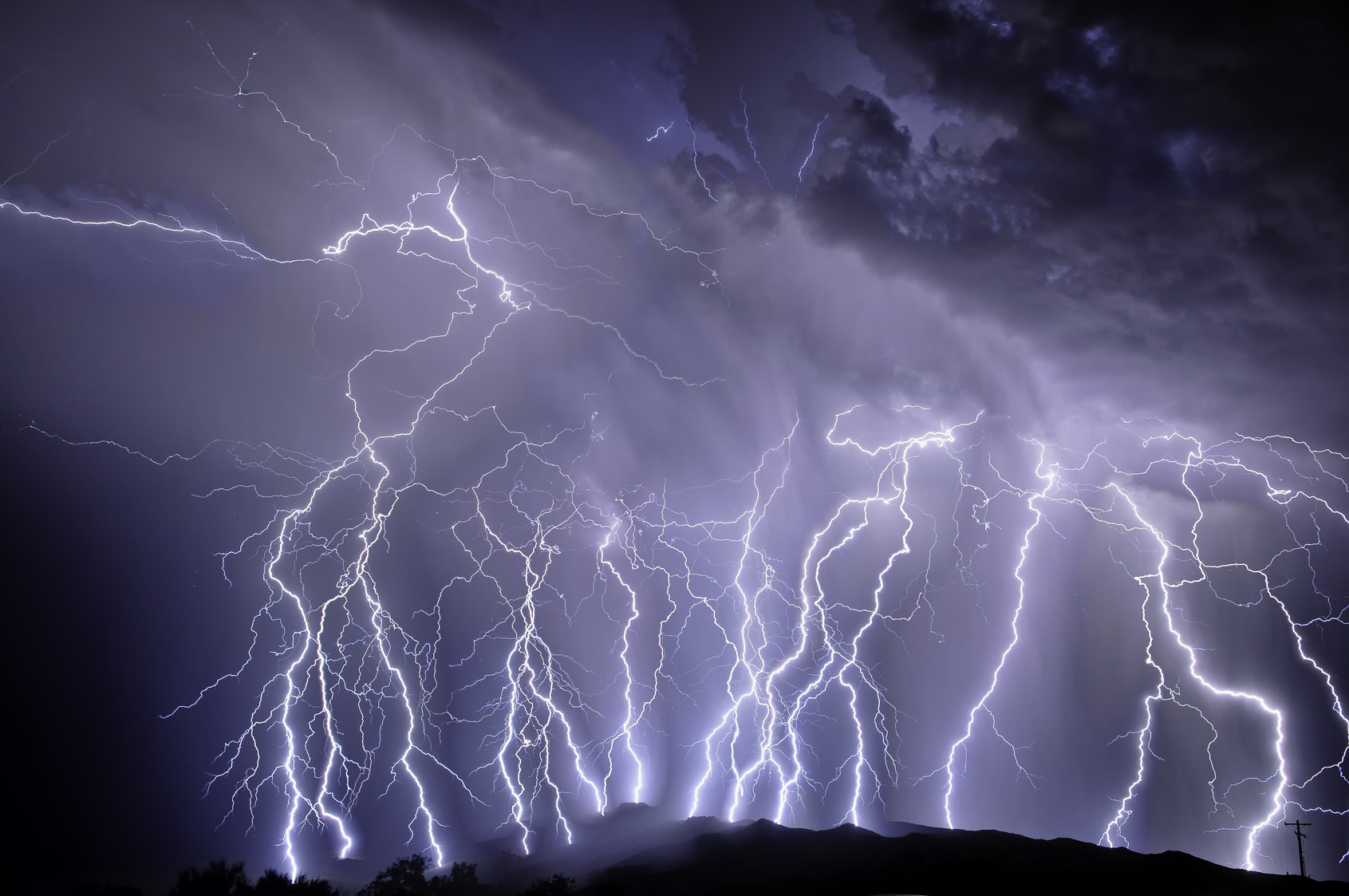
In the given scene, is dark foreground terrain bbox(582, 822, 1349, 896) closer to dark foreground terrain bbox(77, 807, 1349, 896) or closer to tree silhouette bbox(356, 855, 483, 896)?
dark foreground terrain bbox(77, 807, 1349, 896)

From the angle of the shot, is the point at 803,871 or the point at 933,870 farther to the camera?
the point at 803,871

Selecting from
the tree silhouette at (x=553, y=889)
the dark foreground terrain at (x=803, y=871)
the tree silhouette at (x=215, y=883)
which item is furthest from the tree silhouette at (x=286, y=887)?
the tree silhouette at (x=553, y=889)

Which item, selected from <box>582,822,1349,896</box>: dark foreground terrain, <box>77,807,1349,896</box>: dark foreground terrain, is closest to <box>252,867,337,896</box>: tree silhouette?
<box>77,807,1349,896</box>: dark foreground terrain

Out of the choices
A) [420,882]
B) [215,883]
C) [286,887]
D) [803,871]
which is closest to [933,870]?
[803,871]

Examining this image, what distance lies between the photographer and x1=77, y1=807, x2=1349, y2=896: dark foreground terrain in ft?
40.8

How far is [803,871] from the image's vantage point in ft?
46.1

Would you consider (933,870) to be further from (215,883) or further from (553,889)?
(215,883)

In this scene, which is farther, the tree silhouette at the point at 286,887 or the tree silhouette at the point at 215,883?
the tree silhouette at the point at 215,883

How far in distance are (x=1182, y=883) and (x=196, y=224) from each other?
86.4ft

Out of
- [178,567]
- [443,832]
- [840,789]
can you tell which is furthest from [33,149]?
[840,789]

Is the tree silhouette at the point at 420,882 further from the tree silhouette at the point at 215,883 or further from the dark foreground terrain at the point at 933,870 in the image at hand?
the dark foreground terrain at the point at 933,870

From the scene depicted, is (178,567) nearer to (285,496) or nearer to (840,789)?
(285,496)

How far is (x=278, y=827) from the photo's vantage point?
15945 mm

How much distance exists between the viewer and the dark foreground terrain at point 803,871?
40.8ft
